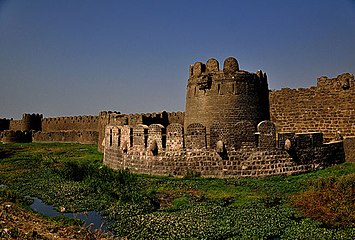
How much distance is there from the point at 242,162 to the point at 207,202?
13.1 ft

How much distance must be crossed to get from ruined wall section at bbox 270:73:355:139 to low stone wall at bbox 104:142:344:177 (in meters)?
2.24

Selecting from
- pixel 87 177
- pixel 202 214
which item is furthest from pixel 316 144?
pixel 87 177

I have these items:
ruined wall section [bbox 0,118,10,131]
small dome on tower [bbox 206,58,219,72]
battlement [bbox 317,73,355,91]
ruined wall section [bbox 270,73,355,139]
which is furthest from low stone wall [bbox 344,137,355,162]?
ruined wall section [bbox 0,118,10,131]

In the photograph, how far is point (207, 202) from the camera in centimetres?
1059

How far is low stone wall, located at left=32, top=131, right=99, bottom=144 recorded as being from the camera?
42.3 m

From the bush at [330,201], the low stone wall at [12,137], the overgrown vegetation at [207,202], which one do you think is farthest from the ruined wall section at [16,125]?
the bush at [330,201]

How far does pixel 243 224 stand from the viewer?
8.27 meters

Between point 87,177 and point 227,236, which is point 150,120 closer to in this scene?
point 87,177

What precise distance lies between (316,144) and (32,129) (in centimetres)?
4946

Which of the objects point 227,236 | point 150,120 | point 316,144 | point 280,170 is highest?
point 150,120

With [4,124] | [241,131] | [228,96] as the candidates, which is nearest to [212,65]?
[228,96]

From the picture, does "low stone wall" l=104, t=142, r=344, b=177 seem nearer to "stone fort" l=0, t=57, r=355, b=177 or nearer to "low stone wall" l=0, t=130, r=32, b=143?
"stone fort" l=0, t=57, r=355, b=177

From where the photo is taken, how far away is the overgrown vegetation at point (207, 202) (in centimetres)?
796

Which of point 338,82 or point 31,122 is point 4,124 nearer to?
point 31,122
